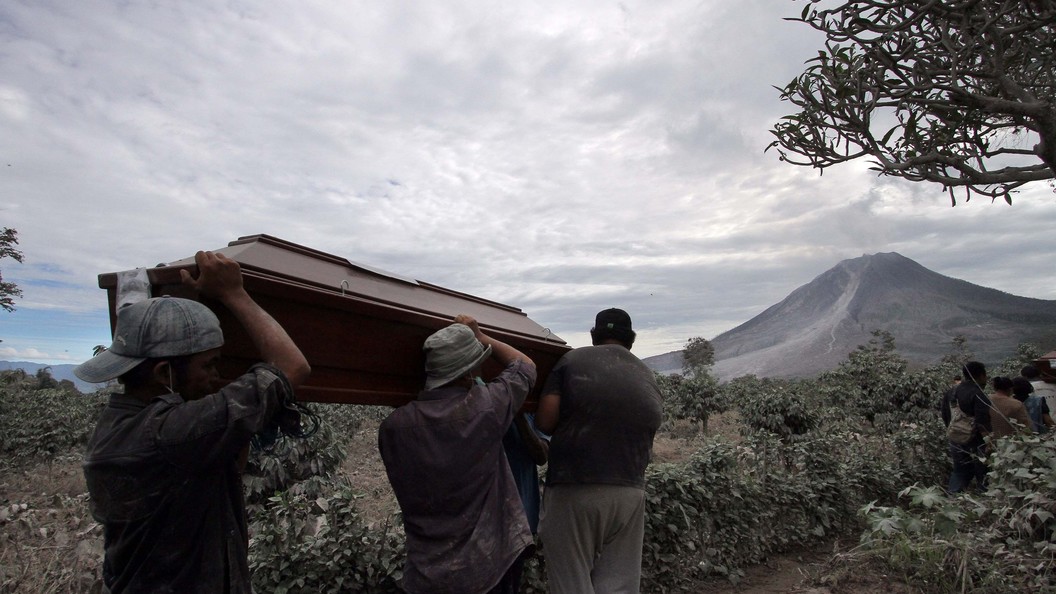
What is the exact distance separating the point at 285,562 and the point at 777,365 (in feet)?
465

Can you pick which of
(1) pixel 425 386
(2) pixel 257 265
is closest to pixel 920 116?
(1) pixel 425 386

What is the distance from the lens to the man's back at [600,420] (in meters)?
2.86

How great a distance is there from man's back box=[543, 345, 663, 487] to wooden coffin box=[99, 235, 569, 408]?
0.46m

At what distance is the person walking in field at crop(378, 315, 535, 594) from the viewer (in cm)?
221

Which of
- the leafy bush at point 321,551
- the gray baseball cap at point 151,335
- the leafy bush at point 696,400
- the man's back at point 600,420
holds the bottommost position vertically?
the leafy bush at point 696,400

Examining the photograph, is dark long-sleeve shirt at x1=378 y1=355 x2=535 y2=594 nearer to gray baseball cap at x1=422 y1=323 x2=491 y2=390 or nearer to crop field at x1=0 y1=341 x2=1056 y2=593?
gray baseball cap at x1=422 y1=323 x2=491 y2=390

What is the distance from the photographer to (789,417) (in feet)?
34.4

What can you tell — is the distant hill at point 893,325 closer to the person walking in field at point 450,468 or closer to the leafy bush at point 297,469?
the leafy bush at point 297,469

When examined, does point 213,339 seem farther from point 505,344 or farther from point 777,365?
point 777,365

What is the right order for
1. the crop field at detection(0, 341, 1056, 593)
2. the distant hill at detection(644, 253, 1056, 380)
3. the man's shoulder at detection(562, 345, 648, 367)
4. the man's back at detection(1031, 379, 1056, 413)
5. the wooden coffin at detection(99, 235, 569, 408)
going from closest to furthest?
the wooden coffin at detection(99, 235, 569, 408) → the man's shoulder at detection(562, 345, 648, 367) → the crop field at detection(0, 341, 1056, 593) → the man's back at detection(1031, 379, 1056, 413) → the distant hill at detection(644, 253, 1056, 380)

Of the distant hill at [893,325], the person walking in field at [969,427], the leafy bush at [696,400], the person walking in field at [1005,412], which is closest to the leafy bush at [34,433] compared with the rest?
the person walking in field at [969,427]

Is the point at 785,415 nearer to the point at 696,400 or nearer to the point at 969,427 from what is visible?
the point at 969,427

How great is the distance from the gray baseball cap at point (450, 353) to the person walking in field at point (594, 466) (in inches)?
28.5

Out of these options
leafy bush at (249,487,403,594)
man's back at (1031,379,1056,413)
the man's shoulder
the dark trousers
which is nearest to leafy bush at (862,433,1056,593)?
the man's shoulder
